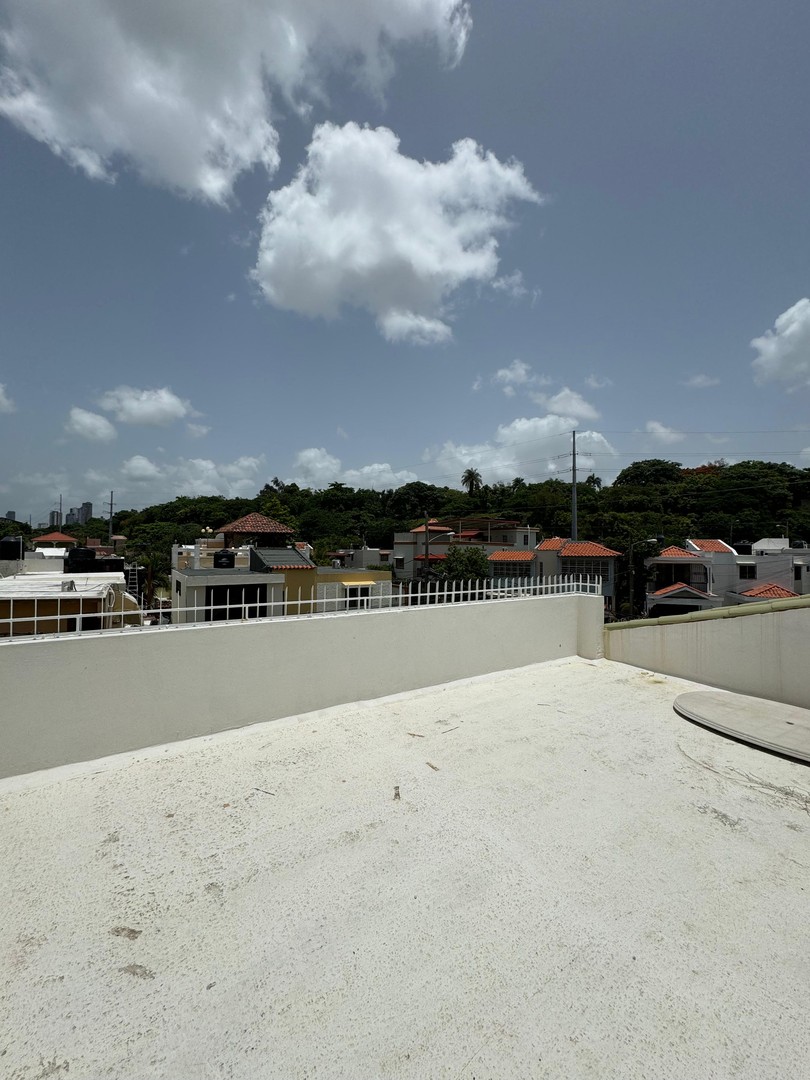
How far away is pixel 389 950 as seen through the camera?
6.81ft

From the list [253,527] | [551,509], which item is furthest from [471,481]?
[253,527]

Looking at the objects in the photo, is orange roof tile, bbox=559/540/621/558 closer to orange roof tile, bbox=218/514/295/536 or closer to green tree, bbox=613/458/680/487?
orange roof tile, bbox=218/514/295/536

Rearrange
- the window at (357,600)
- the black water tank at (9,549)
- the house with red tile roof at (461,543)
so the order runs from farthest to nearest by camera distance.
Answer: the house with red tile roof at (461,543) → the black water tank at (9,549) → the window at (357,600)

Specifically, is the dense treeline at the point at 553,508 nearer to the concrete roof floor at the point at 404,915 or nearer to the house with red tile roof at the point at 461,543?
the house with red tile roof at the point at 461,543

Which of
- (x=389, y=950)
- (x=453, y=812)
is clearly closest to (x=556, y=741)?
(x=453, y=812)

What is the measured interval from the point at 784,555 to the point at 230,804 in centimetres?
3146

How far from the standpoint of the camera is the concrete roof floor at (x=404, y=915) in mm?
1697

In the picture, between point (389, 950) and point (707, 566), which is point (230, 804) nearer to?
point (389, 950)

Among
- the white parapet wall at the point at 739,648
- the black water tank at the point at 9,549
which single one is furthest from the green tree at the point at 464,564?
the white parapet wall at the point at 739,648

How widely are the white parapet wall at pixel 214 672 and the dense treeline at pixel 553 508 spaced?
2768 cm

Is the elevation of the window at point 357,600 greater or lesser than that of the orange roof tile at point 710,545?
lesser

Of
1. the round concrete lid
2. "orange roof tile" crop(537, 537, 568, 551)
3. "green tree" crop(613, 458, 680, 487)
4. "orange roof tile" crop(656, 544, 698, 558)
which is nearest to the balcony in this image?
the round concrete lid

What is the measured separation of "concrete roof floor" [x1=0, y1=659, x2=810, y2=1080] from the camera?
1.70 m

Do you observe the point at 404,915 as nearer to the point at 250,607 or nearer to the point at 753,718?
the point at 250,607
